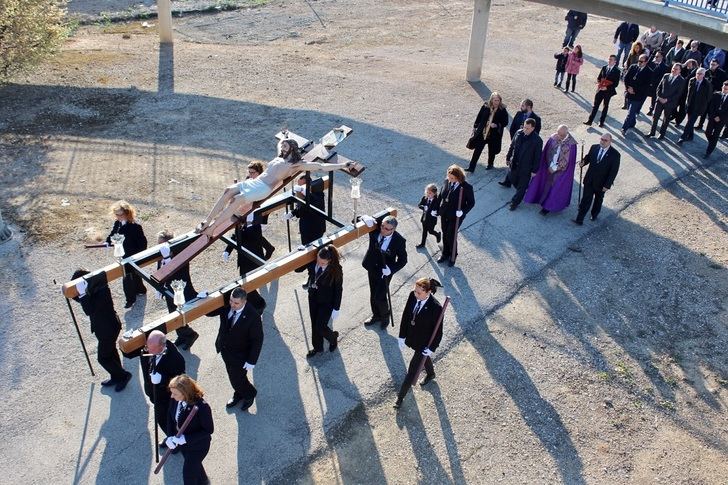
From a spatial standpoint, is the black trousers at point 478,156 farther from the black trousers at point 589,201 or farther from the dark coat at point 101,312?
the dark coat at point 101,312

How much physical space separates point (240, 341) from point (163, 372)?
790 mm

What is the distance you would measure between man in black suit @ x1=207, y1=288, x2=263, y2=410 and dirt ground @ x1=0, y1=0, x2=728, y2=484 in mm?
474

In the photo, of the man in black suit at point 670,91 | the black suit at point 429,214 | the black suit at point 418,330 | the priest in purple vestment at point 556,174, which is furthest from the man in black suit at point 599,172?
the black suit at point 418,330

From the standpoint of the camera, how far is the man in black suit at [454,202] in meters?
8.73

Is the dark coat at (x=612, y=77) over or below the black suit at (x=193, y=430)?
over

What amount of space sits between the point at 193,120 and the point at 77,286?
24.4 ft

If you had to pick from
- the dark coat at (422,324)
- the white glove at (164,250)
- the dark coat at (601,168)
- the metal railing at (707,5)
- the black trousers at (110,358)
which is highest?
the metal railing at (707,5)

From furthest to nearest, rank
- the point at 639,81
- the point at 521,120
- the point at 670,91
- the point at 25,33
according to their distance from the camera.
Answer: the point at 25,33 → the point at 639,81 → the point at 670,91 → the point at 521,120

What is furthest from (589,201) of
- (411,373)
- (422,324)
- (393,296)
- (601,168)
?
(411,373)

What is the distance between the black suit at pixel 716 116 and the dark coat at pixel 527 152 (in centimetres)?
444

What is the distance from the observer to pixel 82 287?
6.28 metres

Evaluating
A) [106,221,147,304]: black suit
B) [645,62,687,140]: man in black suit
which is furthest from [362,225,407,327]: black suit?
[645,62,687,140]: man in black suit

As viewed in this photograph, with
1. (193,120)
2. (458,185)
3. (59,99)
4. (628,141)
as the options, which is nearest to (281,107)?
(193,120)

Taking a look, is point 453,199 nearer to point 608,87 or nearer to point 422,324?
point 422,324
